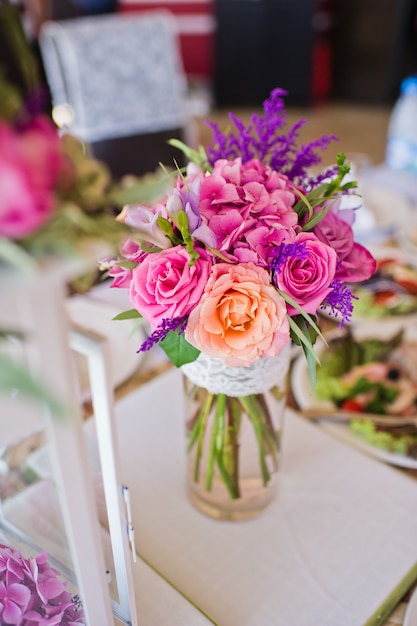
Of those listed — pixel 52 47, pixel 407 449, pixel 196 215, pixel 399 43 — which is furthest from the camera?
pixel 399 43


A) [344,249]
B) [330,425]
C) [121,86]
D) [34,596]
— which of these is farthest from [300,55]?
[34,596]

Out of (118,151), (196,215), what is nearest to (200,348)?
(196,215)

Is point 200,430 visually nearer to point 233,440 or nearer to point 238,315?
point 233,440

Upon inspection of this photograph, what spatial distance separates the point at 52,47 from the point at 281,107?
135 cm

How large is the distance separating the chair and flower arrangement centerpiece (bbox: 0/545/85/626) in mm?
1403

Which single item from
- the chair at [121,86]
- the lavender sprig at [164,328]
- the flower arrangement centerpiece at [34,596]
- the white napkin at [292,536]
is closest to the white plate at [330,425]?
the white napkin at [292,536]

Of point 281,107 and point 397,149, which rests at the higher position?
point 281,107

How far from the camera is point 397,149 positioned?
5.46ft

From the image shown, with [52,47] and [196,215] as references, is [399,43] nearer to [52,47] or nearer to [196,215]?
[52,47]

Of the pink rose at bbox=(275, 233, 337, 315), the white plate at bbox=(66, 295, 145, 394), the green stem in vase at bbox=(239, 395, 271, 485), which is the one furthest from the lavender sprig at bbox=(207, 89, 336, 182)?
the white plate at bbox=(66, 295, 145, 394)

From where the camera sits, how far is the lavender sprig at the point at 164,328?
46cm

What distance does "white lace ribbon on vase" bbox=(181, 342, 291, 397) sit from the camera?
21.3 inches

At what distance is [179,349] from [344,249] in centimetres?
18

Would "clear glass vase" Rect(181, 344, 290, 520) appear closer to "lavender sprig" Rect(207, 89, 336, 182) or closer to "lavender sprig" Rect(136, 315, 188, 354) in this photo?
"lavender sprig" Rect(136, 315, 188, 354)
